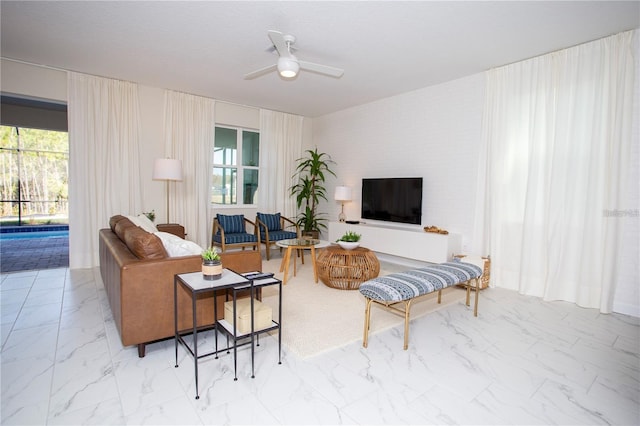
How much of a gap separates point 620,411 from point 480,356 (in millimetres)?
759

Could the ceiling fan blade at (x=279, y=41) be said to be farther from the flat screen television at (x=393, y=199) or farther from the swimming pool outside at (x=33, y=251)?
the swimming pool outside at (x=33, y=251)

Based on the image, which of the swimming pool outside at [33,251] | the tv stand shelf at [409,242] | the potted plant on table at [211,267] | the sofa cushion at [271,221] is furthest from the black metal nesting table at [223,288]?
the swimming pool outside at [33,251]

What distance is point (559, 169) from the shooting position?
12.0 ft

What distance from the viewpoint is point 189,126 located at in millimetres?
5625

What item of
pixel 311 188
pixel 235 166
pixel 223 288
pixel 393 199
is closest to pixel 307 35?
pixel 223 288

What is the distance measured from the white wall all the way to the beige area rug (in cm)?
129

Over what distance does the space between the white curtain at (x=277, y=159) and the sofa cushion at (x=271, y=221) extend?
70 cm

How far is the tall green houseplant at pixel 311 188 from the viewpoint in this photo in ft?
21.7

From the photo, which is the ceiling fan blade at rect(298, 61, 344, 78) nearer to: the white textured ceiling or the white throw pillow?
the white textured ceiling

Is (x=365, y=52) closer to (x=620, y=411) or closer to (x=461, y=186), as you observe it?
(x=461, y=186)

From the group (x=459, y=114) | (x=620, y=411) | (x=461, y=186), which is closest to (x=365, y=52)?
(x=459, y=114)

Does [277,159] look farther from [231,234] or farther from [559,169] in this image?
[559,169]

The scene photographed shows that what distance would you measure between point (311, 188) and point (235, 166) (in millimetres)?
1572

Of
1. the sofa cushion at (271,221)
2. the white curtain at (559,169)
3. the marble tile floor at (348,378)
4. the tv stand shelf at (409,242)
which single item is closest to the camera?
the marble tile floor at (348,378)
